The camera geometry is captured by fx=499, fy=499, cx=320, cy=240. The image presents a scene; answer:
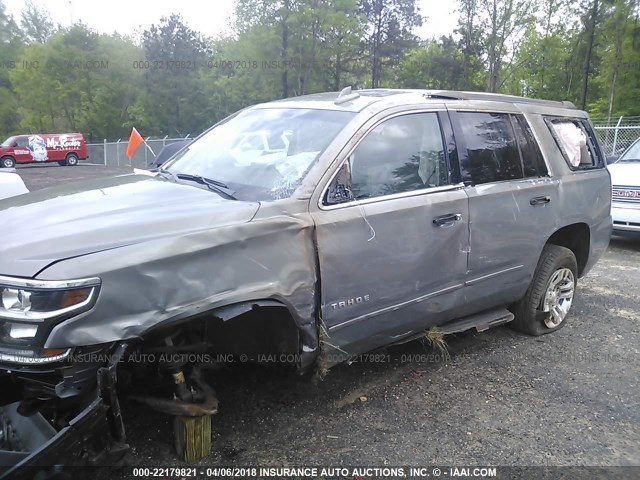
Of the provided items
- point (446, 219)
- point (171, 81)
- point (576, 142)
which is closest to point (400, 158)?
point (446, 219)

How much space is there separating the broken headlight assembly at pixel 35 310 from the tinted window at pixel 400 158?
5.07ft

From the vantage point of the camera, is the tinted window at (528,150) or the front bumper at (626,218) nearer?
the tinted window at (528,150)

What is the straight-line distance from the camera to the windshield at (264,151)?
279cm

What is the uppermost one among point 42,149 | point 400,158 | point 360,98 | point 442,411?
point 360,98

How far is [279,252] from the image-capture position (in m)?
2.48

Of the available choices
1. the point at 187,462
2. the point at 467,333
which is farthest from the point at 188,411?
the point at 467,333

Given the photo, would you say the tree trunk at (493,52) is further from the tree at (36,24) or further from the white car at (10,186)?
the tree at (36,24)

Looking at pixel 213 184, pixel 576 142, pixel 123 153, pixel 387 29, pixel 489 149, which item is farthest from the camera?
pixel 387 29

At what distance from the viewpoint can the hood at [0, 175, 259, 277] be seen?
1982 mm

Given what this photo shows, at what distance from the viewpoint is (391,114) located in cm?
312

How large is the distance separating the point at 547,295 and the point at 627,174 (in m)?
4.51

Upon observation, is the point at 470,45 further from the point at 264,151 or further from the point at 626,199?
the point at 264,151

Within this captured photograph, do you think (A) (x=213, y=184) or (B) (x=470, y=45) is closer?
(A) (x=213, y=184)

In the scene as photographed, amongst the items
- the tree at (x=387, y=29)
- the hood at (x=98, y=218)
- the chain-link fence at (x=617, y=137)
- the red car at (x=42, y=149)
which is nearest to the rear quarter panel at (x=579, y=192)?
the hood at (x=98, y=218)
